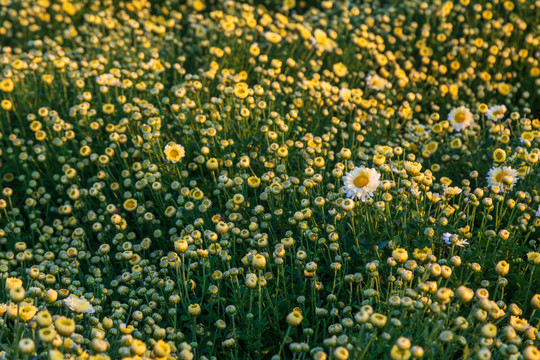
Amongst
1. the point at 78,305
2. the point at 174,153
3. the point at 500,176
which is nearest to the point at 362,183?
the point at 500,176

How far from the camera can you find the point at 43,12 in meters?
6.71

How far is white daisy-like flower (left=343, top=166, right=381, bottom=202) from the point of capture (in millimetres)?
3053

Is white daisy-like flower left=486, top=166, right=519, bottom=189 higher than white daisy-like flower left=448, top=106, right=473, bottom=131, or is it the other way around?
white daisy-like flower left=486, top=166, right=519, bottom=189

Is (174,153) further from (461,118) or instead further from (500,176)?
(461,118)

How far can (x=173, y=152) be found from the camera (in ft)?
12.1

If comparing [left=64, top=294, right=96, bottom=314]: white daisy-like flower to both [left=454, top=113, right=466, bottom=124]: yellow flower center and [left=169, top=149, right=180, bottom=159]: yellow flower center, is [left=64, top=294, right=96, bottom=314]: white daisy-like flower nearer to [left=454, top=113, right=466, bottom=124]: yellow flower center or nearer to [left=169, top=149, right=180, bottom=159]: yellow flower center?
[left=169, top=149, right=180, bottom=159]: yellow flower center

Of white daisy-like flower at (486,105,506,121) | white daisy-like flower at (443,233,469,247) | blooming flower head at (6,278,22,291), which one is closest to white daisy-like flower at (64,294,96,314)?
blooming flower head at (6,278,22,291)

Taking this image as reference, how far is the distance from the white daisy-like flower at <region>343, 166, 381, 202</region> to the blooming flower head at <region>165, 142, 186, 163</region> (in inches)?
45.2

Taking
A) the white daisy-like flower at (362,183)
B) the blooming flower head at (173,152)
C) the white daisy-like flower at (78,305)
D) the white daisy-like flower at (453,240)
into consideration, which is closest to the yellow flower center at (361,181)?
the white daisy-like flower at (362,183)

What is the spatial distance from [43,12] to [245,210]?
470 centimetres

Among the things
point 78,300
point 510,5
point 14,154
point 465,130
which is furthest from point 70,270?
point 510,5

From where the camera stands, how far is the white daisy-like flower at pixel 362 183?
3.05 metres

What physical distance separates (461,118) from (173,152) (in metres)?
2.26

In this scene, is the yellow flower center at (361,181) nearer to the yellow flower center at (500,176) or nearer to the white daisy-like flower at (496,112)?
the yellow flower center at (500,176)
